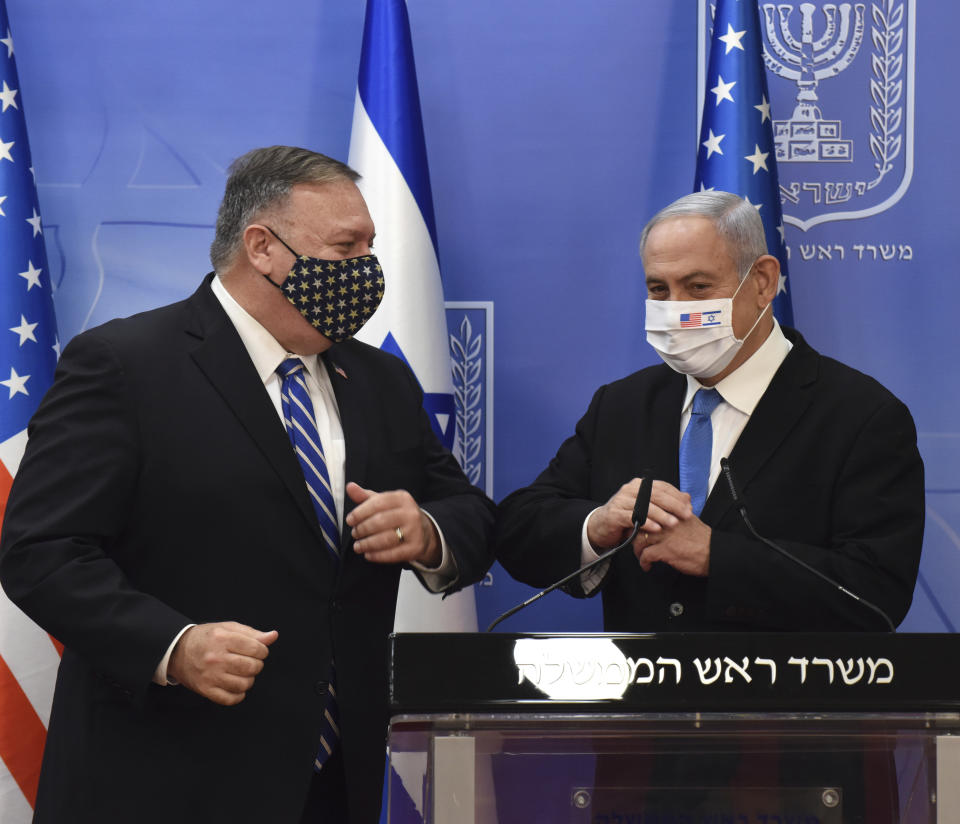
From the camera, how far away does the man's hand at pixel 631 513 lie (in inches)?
69.1

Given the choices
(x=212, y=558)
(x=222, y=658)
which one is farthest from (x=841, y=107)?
(x=222, y=658)

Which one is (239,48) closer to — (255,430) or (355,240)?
(355,240)

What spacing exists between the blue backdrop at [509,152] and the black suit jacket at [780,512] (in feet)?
3.24

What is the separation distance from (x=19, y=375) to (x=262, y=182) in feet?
3.77

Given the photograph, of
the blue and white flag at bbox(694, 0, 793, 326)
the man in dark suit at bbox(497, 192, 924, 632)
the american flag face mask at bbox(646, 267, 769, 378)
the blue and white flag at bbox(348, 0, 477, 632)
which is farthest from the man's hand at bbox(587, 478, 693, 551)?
the blue and white flag at bbox(694, 0, 793, 326)

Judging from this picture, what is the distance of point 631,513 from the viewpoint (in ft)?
5.86

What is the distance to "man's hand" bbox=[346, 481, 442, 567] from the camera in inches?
67.1

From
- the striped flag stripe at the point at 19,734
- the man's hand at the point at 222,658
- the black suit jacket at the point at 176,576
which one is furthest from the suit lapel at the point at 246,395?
the striped flag stripe at the point at 19,734

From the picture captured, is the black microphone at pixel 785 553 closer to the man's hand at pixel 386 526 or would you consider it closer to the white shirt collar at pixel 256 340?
the man's hand at pixel 386 526

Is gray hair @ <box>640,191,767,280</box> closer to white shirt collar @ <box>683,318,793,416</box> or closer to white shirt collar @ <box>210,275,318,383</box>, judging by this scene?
white shirt collar @ <box>683,318,793,416</box>

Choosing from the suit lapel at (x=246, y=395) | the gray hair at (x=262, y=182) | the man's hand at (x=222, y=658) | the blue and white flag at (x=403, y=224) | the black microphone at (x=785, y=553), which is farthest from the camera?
the blue and white flag at (x=403, y=224)

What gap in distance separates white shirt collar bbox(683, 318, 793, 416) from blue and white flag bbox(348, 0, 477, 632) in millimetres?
919

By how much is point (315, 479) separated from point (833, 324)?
190cm

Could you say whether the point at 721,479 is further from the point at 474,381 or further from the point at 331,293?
the point at 474,381
